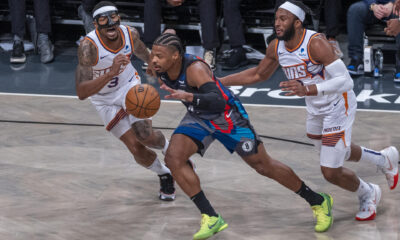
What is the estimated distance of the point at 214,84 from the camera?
4.66 metres

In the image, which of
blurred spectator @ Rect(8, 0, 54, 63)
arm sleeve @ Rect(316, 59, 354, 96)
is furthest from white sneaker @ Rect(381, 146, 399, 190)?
blurred spectator @ Rect(8, 0, 54, 63)

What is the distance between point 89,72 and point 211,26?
13.6ft

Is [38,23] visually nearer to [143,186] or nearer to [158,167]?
[143,186]

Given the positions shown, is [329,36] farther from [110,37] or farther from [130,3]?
[110,37]

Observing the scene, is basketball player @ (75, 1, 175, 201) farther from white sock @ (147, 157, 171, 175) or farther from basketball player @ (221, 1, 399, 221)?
basketball player @ (221, 1, 399, 221)

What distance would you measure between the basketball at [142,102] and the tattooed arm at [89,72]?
20 cm

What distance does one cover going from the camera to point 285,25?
491 centimetres

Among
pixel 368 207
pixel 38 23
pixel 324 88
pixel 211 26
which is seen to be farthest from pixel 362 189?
pixel 38 23

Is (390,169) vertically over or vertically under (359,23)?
under

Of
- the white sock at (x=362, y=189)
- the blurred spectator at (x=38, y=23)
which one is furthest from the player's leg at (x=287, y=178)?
the blurred spectator at (x=38, y=23)

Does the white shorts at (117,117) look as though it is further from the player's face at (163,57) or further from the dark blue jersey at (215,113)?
the player's face at (163,57)

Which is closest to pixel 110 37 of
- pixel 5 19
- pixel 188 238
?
pixel 188 238

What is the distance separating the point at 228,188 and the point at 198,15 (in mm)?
4682

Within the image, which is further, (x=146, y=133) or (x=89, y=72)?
(x=146, y=133)
